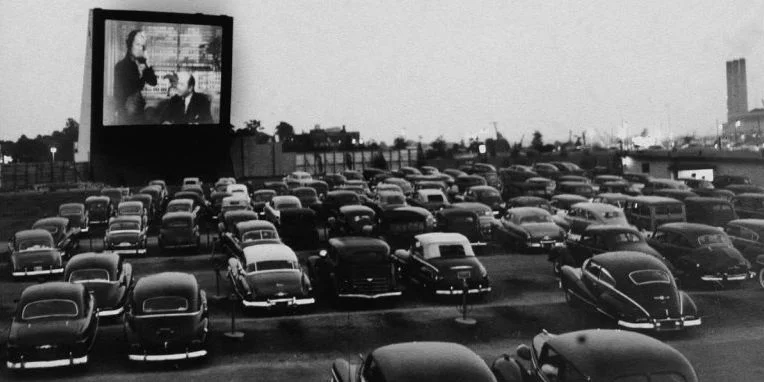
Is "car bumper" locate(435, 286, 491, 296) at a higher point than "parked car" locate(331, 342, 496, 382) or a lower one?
lower

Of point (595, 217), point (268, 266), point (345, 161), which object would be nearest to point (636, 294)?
point (268, 266)

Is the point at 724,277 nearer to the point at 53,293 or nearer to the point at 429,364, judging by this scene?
the point at 429,364

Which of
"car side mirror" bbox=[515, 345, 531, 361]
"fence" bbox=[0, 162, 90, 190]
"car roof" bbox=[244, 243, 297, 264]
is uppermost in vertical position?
"fence" bbox=[0, 162, 90, 190]

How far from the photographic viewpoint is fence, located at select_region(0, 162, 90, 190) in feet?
206

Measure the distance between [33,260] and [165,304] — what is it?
946 cm

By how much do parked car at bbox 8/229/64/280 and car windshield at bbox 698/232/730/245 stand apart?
1684 cm

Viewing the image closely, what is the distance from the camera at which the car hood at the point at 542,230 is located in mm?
24656

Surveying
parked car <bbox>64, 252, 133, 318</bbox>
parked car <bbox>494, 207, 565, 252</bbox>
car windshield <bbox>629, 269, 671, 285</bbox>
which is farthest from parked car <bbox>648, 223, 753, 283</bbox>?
parked car <bbox>64, 252, 133, 318</bbox>

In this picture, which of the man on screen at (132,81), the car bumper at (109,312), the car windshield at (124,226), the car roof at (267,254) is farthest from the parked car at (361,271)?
the man on screen at (132,81)

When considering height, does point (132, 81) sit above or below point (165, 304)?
above

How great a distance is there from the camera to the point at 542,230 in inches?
979

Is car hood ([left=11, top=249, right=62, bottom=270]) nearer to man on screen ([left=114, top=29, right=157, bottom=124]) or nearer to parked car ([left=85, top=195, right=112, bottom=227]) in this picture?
parked car ([left=85, top=195, right=112, bottom=227])

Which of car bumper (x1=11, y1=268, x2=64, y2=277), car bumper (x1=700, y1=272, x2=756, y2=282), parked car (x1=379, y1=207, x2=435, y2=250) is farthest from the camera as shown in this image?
parked car (x1=379, y1=207, x2=435, y2=250)

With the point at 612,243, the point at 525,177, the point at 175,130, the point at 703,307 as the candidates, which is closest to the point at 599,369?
the point at 703,307
